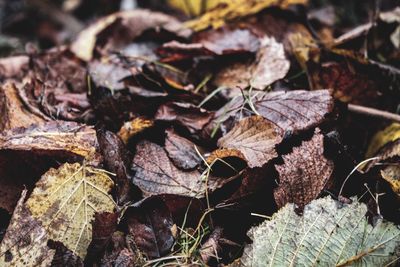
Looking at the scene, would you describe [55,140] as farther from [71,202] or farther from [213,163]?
[213,163]

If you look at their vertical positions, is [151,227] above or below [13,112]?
below

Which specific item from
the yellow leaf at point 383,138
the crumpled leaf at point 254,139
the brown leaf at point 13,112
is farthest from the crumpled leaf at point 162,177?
the yellow leaf at point 383,138

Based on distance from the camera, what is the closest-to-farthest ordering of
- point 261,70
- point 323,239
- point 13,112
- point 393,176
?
1. point 323,239
2. point 393,176
3. point 13,112
4. point 261,70

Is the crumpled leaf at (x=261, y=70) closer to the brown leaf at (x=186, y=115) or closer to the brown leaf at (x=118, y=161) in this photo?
Result: the brown leaf at (x=186, y=115)

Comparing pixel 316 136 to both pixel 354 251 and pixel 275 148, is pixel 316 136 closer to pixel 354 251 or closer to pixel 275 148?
pixel 275 148

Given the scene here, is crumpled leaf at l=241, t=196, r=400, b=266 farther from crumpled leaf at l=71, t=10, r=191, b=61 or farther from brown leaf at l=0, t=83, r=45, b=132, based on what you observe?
crumpled leaf at l=71, t=10, r=191, b=61

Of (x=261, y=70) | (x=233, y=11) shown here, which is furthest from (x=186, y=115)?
(x=233, y=11)
